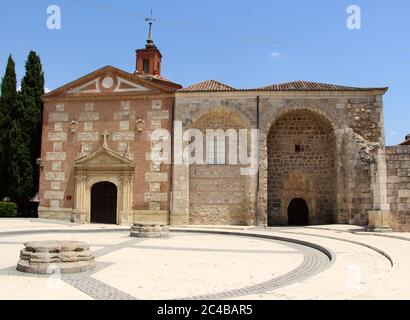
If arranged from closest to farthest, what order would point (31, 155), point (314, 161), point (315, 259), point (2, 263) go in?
point (2, 263), point (315, 259), point (314, 161), point (31, 155)

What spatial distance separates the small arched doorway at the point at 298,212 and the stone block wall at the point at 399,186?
6194mm

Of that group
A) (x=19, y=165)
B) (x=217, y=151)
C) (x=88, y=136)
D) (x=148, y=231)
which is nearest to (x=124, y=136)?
(x=88, y=136)

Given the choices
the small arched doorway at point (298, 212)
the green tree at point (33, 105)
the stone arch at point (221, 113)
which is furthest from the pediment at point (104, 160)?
the small arched doorway at point (298, 212)

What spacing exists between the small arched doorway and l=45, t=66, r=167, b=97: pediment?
9.91m

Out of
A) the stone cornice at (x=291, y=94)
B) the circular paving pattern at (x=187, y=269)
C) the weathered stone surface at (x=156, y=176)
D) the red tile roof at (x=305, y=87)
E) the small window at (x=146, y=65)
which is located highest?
the small window at (x=146, y=65)

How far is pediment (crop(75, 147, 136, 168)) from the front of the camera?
21781 mm

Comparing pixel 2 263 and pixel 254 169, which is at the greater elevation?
pixel 254 169

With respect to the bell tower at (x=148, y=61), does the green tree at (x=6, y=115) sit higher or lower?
lower

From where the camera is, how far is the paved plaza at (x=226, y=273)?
5.79 m

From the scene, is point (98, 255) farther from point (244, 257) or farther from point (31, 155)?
point (31, 155)

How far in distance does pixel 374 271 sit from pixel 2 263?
25.2 ft

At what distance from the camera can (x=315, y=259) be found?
10.1 meters

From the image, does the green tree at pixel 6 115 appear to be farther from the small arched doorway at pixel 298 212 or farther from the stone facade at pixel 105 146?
the small arched doorway at pixel 298 212
